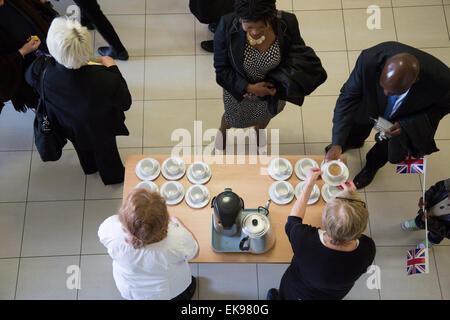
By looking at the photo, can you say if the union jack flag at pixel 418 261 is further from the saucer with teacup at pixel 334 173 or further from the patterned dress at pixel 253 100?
the patterned dress at pixel 253 100

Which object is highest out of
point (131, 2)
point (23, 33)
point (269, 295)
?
point (23, 33)

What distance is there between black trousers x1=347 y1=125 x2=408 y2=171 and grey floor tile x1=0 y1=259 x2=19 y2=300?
9.80ft

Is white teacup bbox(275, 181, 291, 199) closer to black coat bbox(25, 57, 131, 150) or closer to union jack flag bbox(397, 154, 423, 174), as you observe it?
union jack flag bbox(397, 154, 423, 174)

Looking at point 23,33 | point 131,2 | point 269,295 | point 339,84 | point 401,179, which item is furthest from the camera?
point 131,2

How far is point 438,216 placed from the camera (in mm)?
2539

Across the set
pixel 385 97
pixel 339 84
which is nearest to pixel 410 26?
pixel 339 84

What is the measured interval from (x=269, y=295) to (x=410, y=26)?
3.04 m

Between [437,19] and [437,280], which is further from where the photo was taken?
[437,19]

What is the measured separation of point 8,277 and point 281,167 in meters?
2.35

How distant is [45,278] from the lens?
289 cm

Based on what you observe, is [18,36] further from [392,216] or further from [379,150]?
[392,216]

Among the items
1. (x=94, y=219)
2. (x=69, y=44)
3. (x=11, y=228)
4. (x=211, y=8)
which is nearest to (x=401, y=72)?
(x=69, y=44)

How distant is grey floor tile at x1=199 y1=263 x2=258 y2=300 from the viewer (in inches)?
112

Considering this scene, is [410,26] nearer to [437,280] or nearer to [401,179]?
[401,179]
